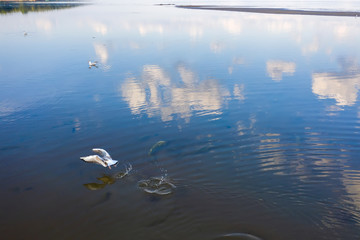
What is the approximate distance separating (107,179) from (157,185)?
1.57 metres

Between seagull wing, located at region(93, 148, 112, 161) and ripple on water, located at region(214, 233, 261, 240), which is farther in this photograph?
seagull wing, located at region(93, 148, 112, 161)

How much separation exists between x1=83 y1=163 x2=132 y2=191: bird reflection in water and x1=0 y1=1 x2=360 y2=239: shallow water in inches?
1.2

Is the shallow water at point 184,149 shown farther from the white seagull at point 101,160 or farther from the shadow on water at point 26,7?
the shadow on water at point 26,7

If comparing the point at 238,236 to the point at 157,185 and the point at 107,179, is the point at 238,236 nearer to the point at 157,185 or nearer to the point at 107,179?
the point at 157,185

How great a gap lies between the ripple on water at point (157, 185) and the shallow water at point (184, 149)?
0.12m

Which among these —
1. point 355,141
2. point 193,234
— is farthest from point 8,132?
point 355,141

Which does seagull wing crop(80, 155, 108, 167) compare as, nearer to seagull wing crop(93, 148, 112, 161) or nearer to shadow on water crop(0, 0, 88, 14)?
seagull wing crop(93, 148, 112, 161)

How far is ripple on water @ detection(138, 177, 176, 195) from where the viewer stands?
8.30 m

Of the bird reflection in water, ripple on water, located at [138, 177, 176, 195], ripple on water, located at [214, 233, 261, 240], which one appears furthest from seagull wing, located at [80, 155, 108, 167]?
ripple on water, located at [214, 233, 261, 240]

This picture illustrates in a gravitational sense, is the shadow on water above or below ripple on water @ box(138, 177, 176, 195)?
above

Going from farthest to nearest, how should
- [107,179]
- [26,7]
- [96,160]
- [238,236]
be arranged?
[26,7], [96,160], [107,179], [238,236]

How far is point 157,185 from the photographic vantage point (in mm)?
8547

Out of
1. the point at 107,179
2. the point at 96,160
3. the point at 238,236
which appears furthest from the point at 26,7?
the point at 238,236

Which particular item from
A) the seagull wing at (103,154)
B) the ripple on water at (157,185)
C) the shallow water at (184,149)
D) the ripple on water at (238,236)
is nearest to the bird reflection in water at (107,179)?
the shallow water at (184,149)
